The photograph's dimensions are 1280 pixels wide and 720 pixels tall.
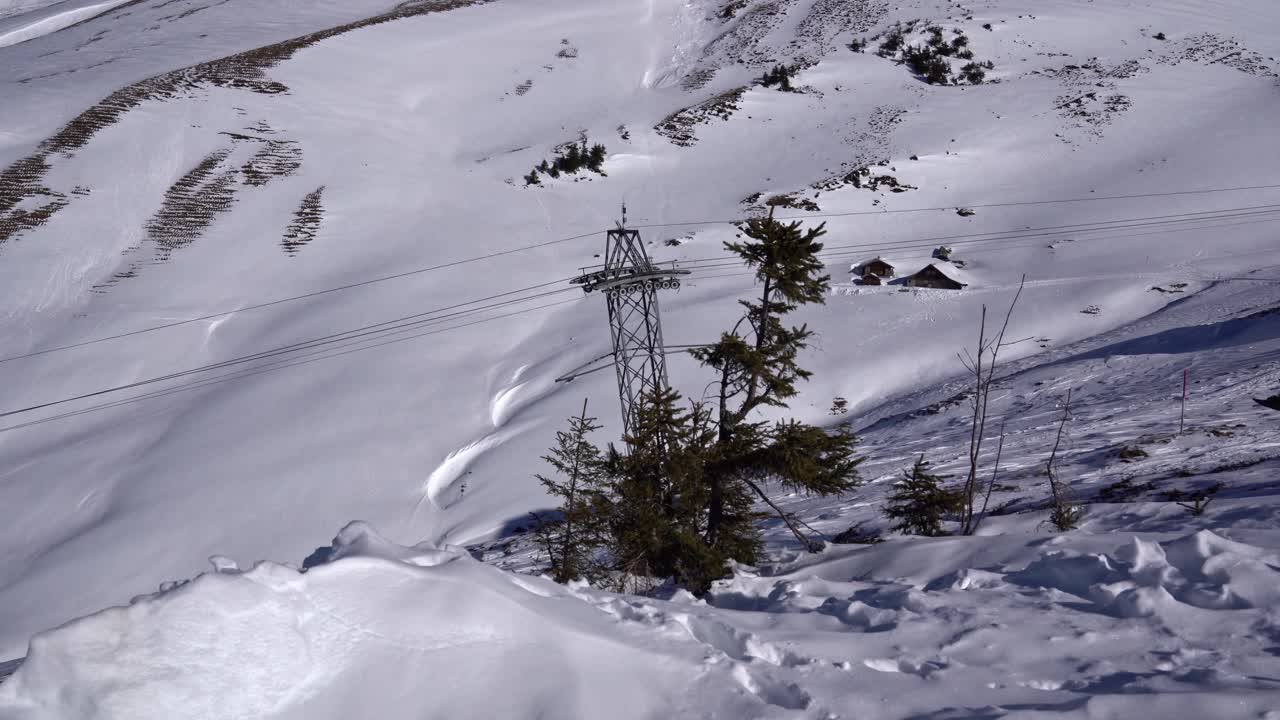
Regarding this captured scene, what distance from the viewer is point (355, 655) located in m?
4.70

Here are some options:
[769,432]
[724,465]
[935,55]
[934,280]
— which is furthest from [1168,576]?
[935,55]

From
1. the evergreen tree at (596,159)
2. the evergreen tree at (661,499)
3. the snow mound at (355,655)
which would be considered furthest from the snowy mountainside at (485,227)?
the snow mound at (355,655)

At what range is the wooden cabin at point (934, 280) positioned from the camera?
3431 cm

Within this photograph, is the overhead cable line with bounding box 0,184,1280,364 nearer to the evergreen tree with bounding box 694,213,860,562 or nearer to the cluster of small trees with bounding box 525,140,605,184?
the cluster of small trees with bounding box 525,140,605,184

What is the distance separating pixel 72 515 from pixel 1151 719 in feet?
91.1

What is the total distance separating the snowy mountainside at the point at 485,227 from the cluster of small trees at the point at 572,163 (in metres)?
0.81

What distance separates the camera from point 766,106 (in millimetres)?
57344

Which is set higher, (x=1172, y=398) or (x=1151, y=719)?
(x=1151, y=719)

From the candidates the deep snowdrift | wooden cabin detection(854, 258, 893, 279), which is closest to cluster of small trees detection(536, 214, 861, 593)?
the deep snowdrift

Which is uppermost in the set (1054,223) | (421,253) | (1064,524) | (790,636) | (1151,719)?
(1151,719)

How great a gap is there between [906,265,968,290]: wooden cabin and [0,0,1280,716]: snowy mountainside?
0.89 meters

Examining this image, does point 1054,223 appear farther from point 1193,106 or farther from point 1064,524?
point 1064,524

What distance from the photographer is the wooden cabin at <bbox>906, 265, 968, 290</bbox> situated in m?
34.3

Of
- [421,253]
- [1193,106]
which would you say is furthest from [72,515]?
[1193,106]
